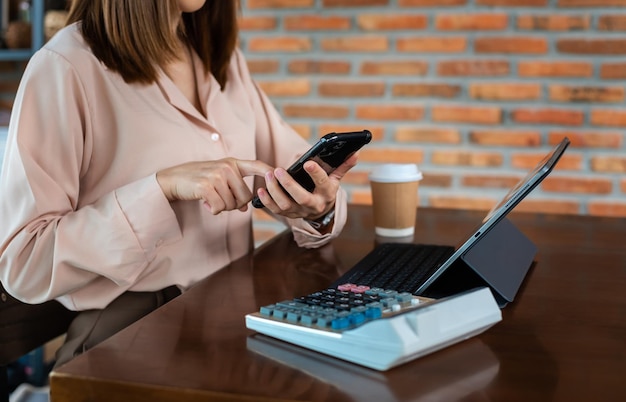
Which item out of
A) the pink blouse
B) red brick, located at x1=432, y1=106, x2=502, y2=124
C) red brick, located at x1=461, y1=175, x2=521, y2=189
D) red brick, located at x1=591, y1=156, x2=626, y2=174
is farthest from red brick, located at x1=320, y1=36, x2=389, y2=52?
the pink blouse

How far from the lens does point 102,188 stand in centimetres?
112

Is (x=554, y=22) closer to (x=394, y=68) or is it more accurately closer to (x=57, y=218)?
(x=394, y=68)

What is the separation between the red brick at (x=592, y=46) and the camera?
227 centimetres

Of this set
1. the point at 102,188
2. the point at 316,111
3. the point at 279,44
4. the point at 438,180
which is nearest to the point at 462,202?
the point at 438,180

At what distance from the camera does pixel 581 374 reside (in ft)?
2.17

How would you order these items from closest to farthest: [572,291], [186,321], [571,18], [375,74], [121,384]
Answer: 1. [121,384]
2. [186,321]
3. [572,291]
4. [571,18]
5. [375,74]

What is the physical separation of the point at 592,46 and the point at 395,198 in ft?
4.28

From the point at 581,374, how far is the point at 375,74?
6.25 ft

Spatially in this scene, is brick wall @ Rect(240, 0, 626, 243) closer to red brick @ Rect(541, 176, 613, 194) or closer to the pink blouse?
red brick @ Rect(541, 176, 613, 194)

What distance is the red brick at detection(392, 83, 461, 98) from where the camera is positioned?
2.42 m

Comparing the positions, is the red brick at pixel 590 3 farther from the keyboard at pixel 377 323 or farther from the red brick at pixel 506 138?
the keyboard at pixel 377 323

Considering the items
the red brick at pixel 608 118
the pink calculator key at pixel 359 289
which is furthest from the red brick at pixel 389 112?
the pink calculator key at pixel 359 289

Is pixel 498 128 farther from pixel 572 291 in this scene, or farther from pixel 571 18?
pixel 572 291

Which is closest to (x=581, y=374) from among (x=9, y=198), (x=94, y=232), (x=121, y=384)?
(x=121, y=384)
